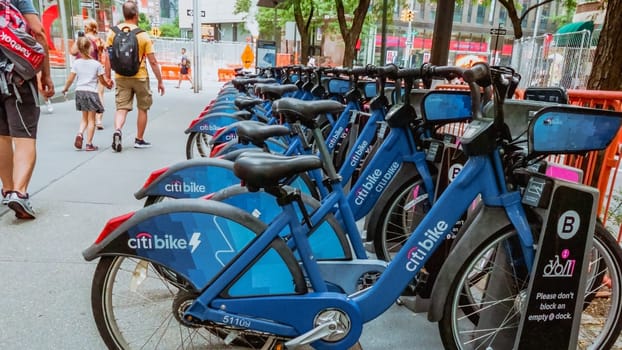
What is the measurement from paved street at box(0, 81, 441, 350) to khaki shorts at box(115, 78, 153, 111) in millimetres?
747

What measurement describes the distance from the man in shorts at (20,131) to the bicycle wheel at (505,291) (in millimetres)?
3807

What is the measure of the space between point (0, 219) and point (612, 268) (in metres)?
4.75

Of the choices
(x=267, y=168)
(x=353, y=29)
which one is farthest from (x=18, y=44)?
(x=353, y=29)

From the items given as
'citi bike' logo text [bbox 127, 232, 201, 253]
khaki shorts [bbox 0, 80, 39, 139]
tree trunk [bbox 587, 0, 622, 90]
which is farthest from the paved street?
tree trunk [bbox 587, 0, 622, 90]

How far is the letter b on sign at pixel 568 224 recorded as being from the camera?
2018 millimetres

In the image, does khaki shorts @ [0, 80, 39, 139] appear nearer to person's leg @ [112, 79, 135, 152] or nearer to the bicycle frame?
person's leg @ [112, 79, 135, 152]

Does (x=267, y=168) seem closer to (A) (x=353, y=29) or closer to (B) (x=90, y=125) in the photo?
(B) (x=90, y=125)

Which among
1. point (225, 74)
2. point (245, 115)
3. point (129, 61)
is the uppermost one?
point (129, 61)

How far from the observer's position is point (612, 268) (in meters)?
2.25

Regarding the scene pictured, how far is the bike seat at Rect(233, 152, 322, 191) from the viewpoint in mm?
1970

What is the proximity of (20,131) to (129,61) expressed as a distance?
8.95 feet

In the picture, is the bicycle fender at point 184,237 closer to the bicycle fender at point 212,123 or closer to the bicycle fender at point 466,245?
the bicycle fender at point 466,245

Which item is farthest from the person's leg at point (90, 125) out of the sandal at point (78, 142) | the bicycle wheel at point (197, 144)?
the bicycle wheel at point (197, 144)

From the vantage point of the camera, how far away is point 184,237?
208 cm
